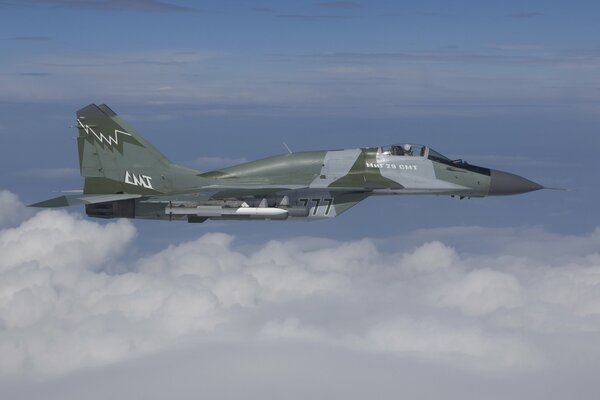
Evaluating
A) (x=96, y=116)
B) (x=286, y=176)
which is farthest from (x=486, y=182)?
(x=96, y=116)

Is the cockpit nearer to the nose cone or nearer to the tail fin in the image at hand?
the nose cone

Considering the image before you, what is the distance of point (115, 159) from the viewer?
40.1 metres

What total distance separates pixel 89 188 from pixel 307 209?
8.64 m

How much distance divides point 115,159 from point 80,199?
2206 mm

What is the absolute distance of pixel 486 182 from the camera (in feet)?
135

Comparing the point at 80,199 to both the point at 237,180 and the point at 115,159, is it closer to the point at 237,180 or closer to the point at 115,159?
the point at 115,159

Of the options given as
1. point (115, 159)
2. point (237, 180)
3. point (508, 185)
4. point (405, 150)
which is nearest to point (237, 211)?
point (237, 180)

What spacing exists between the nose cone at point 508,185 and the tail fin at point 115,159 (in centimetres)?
1239

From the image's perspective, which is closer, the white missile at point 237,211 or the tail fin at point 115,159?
the white missile at point 237,211

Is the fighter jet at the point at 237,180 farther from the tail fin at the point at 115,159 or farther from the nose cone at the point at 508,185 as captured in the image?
the nose cone at the point at 508,185

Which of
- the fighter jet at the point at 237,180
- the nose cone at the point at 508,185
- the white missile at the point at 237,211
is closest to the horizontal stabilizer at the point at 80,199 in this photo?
the fighter jet at the point at 237,180

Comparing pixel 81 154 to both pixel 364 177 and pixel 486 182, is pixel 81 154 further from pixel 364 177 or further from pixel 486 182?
pixel 486 182

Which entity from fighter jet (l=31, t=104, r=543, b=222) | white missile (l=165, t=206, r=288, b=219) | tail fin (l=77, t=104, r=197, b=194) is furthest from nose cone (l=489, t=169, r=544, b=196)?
tail fin (l=77, t=104, r=197, b=194)

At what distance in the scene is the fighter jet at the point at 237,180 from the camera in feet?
130
